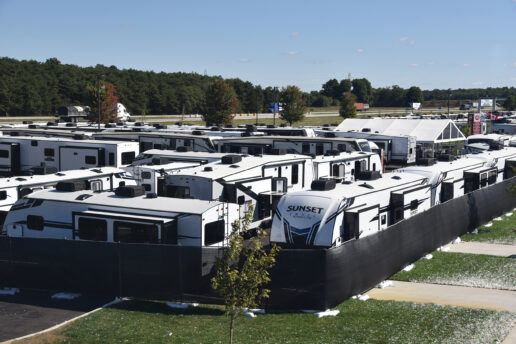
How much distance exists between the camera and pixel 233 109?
238 feet

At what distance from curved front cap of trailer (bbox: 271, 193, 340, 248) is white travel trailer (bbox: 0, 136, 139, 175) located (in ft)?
45.8

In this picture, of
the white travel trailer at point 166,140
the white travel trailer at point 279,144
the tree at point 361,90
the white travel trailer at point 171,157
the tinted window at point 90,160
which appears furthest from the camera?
the tree at point 361,90

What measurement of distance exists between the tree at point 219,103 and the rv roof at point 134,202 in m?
51.3

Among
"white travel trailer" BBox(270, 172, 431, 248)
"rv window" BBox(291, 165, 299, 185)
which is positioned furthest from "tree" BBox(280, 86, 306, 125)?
"white travel trailer" BBox(270, 172, 431, 248)

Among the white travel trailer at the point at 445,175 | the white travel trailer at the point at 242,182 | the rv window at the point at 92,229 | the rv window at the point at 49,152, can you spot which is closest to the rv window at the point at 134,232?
the rv window at the point at 92,229

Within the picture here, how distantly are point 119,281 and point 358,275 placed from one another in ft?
19.0

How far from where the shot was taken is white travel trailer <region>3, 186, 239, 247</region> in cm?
1762

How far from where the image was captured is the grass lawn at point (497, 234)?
25188mm

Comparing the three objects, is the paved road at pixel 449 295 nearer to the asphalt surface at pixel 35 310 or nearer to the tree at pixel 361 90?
the asphalt surface at pixel 35 310

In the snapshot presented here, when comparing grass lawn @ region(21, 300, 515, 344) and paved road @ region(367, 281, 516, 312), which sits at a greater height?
grass lawn @ region(21, 300, 515, 344)

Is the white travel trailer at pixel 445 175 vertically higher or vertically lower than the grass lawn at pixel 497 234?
higher

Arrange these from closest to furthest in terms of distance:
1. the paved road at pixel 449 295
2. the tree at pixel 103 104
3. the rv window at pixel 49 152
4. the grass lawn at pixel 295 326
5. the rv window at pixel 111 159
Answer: the grass lawn at pixel 295 326
the paved road at pixel 449 295
the rv window at pixel 111 159
the rv window at pixel 49 152
the tree at pixel 103 104

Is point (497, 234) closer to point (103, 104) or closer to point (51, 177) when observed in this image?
point (51, 177)

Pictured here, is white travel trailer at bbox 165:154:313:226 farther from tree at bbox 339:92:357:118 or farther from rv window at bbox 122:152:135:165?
tree at bbox 339:92:357:118
